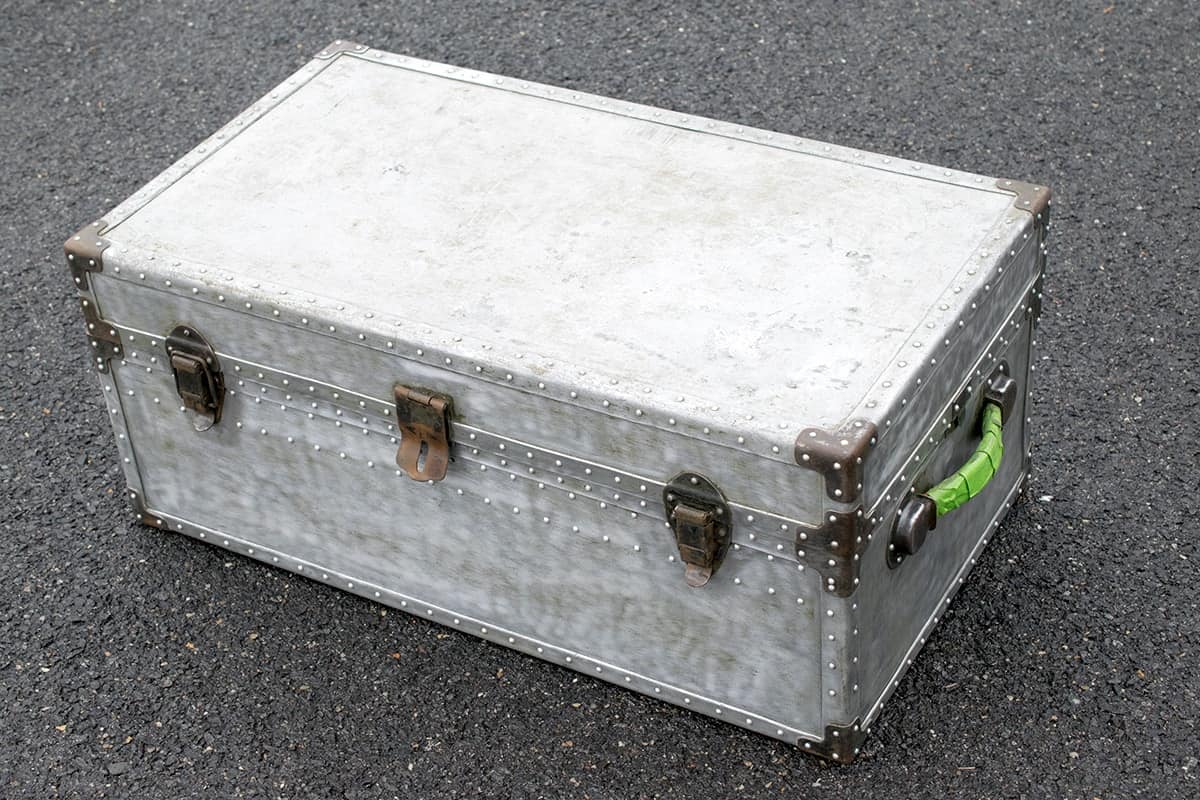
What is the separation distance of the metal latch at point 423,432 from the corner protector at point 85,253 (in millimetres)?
680

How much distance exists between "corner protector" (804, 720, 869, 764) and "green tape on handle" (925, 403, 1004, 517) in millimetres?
430

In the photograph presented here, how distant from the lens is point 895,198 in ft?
10.7

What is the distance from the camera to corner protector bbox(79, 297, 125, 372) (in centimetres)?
334

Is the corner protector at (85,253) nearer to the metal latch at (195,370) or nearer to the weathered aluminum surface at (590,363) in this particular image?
the weathered aluminum surface at (590,363)

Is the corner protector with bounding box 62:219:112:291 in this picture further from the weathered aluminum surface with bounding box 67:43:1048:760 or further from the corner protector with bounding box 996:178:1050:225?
the corner protector with bounding box 996:178:1050:225

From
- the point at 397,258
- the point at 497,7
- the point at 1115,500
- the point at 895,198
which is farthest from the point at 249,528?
the point at 497,7

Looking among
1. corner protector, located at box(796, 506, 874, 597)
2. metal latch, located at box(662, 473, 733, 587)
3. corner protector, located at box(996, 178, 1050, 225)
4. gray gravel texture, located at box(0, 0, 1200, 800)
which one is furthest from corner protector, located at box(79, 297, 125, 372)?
corner protector, located at box(996, 178, 1050, 225)

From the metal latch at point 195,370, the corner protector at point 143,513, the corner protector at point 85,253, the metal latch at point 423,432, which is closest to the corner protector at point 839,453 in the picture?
the metal latch at point 423,432

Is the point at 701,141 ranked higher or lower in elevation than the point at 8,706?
higher

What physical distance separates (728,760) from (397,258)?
1.15 metres

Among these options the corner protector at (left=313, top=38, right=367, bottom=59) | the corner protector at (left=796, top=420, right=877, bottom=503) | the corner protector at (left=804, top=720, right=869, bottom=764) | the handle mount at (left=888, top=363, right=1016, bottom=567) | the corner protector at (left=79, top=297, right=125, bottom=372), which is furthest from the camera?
the corner protector at (left=313, top=38, right=367, bottom=59)

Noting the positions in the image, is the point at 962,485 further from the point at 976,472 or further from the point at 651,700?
the point at 651,700

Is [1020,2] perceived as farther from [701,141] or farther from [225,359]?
[225,359]

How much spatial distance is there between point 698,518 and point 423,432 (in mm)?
574
